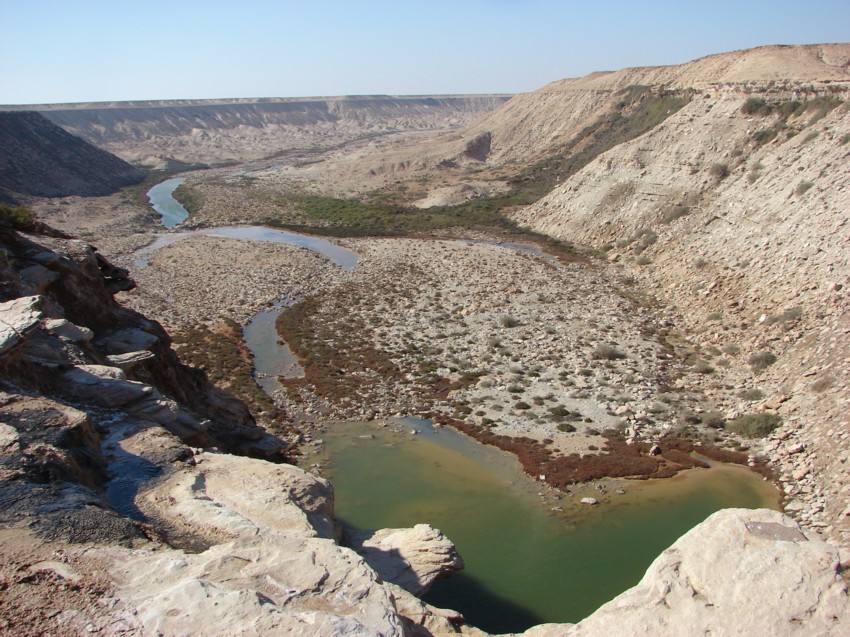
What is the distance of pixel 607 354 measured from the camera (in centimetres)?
3048

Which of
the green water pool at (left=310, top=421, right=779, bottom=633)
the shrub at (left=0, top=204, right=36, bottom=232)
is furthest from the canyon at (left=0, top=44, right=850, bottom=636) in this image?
the green water pool at (left=310, top=421, right=779, bottom=633)

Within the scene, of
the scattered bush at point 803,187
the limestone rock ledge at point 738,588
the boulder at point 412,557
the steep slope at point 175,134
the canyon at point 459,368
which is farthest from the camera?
the steep slope at point 175,134

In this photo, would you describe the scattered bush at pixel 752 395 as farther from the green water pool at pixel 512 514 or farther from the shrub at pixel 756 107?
the shrub at pixel 756 107

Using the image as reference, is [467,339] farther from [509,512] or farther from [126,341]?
[126,341]

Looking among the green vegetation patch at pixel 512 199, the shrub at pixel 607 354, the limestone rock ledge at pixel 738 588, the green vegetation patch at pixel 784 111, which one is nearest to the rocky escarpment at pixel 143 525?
the limestone rock ledge at pixel 738 588

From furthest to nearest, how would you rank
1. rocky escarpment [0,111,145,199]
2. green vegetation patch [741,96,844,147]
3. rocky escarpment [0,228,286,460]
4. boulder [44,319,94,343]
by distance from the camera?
rocky escarpment [0,111,145,199]
green vegetation patch [741,96,844,147]
boulder [44,319,94,343]
rocky escarpment [0,228,286,460]

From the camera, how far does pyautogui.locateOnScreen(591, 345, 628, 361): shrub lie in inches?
1199

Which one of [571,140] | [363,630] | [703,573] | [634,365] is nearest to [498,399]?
[634,365]

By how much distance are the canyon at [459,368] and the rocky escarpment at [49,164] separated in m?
6.27

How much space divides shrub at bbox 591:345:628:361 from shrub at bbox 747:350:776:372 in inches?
221

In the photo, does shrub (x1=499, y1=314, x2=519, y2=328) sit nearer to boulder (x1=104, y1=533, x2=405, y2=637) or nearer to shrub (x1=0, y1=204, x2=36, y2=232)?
shrub (x1=0, y1=204, x2=36, y2=232)

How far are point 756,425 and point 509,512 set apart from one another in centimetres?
1056

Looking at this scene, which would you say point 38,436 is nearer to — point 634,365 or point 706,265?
point 634,365

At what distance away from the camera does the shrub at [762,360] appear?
27234 millimetres
